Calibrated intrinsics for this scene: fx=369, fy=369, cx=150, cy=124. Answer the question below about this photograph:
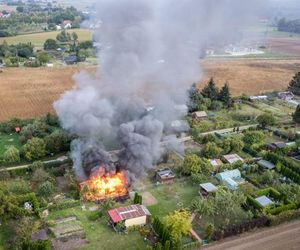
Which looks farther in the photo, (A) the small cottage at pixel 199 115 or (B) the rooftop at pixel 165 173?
(A) the small cottage at pixel 199 115

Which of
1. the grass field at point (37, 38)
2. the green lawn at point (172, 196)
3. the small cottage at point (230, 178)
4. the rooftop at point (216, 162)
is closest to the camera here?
the green lawn at point (172, 196)

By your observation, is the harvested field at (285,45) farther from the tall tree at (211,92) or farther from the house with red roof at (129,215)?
the house with red roof at (129,215)

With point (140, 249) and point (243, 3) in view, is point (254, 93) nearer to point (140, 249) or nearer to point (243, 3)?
point (243, 3)

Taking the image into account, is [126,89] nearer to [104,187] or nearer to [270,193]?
[104,187]

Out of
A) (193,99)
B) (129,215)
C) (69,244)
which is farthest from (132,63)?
(193,99)

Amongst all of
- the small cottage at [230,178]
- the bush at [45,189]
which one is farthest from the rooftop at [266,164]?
the bush at [45,189]

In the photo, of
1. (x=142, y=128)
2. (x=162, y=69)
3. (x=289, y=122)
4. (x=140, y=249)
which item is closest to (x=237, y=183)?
(x=142, y=128)

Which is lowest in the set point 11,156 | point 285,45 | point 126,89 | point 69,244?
point 69,244
